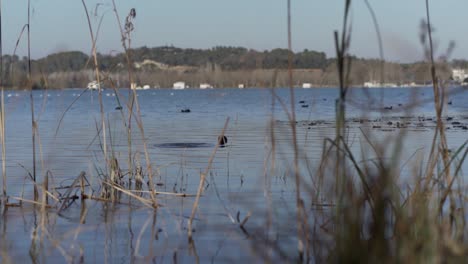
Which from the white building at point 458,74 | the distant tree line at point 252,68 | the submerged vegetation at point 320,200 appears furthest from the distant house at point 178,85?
the white building at point 458,74

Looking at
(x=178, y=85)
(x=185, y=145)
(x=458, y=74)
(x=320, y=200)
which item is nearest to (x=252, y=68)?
(x=458, y=74)

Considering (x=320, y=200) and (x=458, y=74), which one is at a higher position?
(x=458, y=74)

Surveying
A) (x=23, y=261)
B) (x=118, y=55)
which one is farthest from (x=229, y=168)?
(x=23, y=261)

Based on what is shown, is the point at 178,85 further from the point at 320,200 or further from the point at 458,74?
the point at 458,74

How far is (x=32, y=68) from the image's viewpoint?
22.3 feet

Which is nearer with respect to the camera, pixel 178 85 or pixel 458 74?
pixel 458 74

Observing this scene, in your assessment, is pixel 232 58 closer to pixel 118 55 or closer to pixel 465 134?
pixel 118 55

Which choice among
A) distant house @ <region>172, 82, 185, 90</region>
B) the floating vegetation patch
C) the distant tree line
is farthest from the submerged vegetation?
distant house @ <region>172, 82, 185, 90</region>

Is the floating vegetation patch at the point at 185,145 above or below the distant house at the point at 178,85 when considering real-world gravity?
above

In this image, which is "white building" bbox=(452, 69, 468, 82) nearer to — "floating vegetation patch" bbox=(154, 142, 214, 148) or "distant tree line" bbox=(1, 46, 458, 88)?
"distant tree line" bbox=(1, 46, 458, 88)

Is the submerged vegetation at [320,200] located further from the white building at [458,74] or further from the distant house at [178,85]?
the distant house at [178,85]

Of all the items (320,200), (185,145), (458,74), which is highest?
(458,74)

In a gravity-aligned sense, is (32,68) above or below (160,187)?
above

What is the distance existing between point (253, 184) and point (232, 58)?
127 inches
